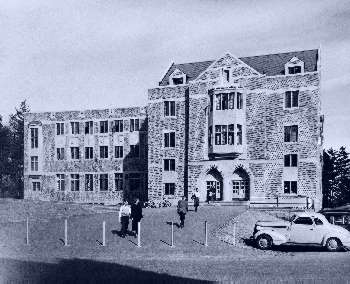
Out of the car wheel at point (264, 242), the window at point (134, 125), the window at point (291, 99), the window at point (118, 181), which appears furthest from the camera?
the window at point (118, 181)

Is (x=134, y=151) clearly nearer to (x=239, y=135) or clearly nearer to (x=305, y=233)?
(x=239, y=135)

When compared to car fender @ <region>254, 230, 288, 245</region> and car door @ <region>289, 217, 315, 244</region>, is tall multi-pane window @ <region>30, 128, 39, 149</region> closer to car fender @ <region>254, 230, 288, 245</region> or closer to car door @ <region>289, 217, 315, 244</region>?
car fender @ <region>254, 230, 288, 245</region>

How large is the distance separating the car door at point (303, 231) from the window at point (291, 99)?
27032mm

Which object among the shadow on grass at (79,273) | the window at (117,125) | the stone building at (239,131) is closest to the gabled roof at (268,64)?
the stone building at (239,131)

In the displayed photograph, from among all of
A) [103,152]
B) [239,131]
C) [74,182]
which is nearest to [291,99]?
[239,131]

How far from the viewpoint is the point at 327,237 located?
2533 centimetres

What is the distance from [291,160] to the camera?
51.5 m

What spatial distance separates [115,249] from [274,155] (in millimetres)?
31211

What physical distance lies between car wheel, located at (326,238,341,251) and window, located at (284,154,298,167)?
26401 mm

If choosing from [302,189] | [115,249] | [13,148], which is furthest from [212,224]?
[13,148]

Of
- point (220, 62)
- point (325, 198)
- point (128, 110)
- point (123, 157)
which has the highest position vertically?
point (220, 62)

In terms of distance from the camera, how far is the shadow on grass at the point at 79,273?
15.5 m

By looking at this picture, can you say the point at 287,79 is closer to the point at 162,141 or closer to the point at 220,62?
the point at 220,62

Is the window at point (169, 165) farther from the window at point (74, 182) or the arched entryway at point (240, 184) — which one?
the window at point (74, 182)
